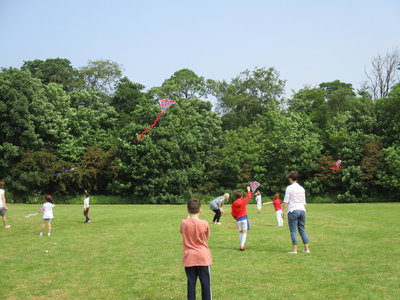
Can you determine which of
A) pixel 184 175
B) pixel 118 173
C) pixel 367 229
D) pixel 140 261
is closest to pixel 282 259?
pixel 140 261

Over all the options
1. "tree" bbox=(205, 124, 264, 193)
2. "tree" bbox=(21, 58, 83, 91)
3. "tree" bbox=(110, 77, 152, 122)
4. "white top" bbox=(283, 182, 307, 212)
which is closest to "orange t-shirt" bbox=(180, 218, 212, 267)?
"white top" bbox=(283, 182, 307, 212)

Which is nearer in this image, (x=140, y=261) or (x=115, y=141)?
(x=140, y=261)

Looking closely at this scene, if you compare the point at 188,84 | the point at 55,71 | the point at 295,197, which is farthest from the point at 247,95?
the point at 295,197

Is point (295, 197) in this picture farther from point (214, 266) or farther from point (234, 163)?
point (234, 163)

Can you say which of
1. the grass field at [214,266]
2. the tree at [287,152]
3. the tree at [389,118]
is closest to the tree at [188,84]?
the tree at [287,152]

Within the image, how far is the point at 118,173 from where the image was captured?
49000mm

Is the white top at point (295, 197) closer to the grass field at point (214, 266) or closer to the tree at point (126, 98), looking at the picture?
the grass field at point (214, 266)

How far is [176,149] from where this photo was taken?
4759 centimetres

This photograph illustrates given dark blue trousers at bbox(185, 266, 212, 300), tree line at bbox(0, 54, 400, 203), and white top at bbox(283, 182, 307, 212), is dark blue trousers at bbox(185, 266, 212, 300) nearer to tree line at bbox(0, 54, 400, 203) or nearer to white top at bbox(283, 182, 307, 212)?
white top at bbox(283, 182, 307, 212)

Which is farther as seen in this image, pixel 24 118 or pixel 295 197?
pixel 24 118

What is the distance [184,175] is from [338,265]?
126 feet

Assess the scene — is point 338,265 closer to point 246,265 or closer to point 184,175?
point 246,265

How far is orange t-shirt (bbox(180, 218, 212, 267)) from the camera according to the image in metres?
5.84

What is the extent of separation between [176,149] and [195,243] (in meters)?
41.8
